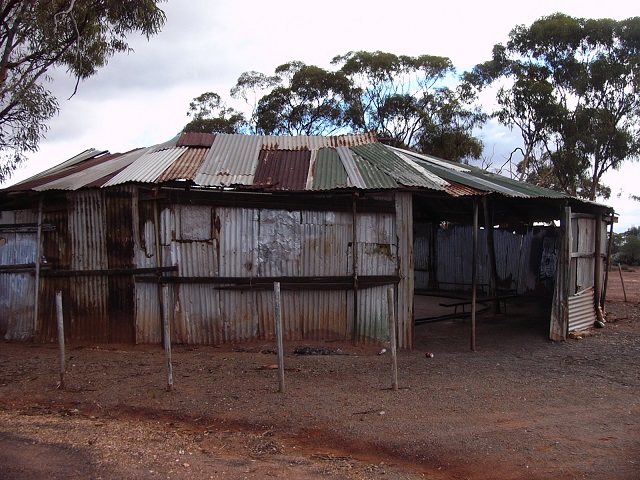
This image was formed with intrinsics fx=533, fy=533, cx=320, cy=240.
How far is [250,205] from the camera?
374 inches

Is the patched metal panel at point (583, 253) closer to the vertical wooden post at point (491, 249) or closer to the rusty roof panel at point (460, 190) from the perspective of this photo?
the vertical wooden post at point (491, 249)

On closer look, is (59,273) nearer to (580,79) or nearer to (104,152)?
(104,152)

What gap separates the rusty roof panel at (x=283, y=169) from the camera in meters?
9.46

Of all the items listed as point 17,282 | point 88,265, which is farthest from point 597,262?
point 17,282

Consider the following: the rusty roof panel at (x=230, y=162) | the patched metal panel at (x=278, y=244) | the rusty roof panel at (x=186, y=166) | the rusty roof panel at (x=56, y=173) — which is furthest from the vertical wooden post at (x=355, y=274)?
the rusty roof panel at (x=56, y=173)

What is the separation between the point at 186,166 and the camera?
9984 mm

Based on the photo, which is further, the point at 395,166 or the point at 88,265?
the point at 395,166

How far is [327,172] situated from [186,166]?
2642 millimetres

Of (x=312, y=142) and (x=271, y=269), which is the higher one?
(x=312, y=142)

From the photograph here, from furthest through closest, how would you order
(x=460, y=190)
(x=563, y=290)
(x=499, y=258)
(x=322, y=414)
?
(x=499, y=258), (x=563, y=290), (x=460, y=190), (x=322, y=414)

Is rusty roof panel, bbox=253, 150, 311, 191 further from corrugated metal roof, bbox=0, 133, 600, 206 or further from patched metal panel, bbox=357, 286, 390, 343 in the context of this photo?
patched metal panel, bbox=357, 286, 390, 343

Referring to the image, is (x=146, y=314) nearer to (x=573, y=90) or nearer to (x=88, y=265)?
(x=88, y=265)

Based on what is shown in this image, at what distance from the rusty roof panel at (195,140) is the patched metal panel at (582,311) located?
814cm

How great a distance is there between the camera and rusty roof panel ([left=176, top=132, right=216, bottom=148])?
11.3 metres
